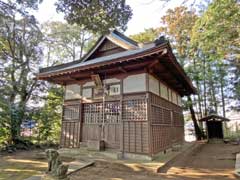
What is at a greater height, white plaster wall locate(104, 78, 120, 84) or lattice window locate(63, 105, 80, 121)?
white plaster wall locate(104, 78, 120, 84)

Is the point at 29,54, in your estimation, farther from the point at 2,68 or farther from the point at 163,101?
the point at 163,101

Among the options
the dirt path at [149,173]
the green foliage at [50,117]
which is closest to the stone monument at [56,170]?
the dirt path at [149,173]

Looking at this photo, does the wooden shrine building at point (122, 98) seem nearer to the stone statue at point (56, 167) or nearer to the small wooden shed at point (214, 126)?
the stone statue at point (56, 167)

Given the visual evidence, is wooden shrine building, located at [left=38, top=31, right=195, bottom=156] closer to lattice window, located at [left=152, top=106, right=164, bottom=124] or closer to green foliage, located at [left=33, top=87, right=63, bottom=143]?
lattice window, located at [left=152, top=106, right=164, bottom=124]

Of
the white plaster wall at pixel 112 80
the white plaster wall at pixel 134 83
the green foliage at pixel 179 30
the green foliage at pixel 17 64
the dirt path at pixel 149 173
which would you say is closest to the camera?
the dirt path at pixel 149 173

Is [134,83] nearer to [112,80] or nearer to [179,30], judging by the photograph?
[112,80]

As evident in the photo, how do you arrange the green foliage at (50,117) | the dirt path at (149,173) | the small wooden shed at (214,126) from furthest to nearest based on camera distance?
the small wooden shed at (214,126)
the green foliage at (50,117)
the dirt path at (149,173)

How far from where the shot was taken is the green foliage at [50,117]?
42.6 feet

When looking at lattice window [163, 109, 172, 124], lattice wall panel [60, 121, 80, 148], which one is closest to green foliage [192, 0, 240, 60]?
lattice window [163, 109, 172, 124]

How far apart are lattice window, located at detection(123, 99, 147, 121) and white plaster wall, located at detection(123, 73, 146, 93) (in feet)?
1.54

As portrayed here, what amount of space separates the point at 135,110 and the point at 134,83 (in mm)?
1100

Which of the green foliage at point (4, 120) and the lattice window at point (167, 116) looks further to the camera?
the green foliage at point (4, 120)

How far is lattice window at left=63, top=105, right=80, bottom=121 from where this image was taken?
9.28m

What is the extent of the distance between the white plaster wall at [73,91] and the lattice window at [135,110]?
2687mm
